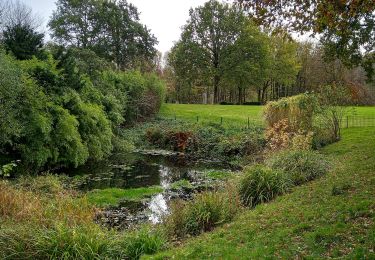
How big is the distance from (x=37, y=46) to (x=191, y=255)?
1677 cm

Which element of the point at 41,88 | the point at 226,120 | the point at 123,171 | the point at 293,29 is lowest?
the point at 123,171

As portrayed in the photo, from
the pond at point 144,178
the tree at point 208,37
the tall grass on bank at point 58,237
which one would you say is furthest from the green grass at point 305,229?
the tree at point 208,37

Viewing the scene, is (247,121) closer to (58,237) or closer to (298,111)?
(298,111)

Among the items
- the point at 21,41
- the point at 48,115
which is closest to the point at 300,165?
the point at 48,115

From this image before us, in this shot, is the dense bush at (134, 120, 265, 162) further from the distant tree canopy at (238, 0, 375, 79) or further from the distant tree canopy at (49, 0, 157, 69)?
the distant tree canopy at (49, 0, 157, 69)

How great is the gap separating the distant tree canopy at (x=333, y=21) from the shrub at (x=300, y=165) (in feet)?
16.1

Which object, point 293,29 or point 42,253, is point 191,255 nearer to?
point 42,253

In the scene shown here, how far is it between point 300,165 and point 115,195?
7500mm

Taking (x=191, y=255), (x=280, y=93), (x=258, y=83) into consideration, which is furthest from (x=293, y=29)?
(x=280, y=93)

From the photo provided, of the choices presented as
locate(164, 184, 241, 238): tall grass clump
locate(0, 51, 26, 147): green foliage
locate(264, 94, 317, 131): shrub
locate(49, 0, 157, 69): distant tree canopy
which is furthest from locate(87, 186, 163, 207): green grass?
locate(49, 0, 157, 69): distant tree canopy

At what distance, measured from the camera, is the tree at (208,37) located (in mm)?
50688

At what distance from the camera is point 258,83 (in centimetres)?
5191

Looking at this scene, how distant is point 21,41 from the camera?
1878 centimetres

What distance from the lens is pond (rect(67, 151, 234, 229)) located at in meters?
12.2
